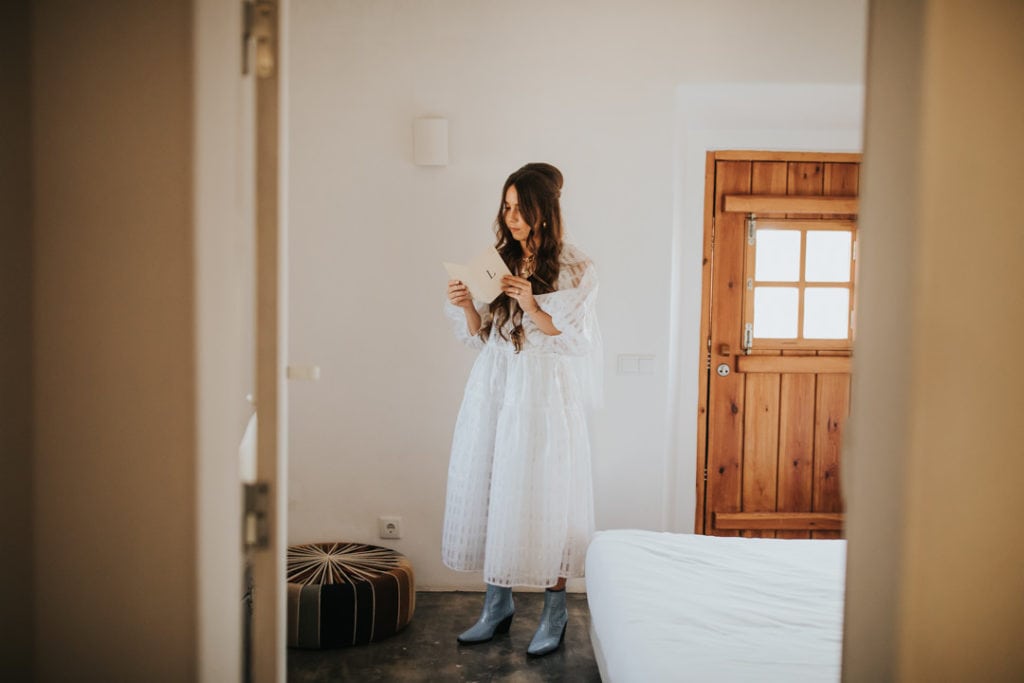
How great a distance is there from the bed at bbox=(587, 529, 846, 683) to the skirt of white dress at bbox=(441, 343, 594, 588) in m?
0.20

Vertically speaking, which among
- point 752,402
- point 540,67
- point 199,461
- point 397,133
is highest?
point 540,67

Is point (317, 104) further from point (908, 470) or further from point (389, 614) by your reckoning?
point (908, 470)

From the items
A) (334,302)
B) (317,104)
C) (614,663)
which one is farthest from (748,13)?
(614,663)

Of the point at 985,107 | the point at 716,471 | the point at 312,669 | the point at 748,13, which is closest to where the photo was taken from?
the point at 985,107

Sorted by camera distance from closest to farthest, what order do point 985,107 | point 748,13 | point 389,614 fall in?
1. point 985,107
2. point 389,614
3. point 748,13

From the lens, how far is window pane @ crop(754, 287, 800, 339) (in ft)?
12.0

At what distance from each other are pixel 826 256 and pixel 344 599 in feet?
8.52

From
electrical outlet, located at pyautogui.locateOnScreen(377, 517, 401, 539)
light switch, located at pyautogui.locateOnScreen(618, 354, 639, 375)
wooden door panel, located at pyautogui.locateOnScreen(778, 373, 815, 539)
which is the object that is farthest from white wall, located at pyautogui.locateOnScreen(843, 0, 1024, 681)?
wooden door panel, located at pyautogui.locateOnScreen(778, 373, 815, 539)

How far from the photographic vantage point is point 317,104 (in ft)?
10.5

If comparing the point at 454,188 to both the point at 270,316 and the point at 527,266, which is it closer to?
the point at 527,266

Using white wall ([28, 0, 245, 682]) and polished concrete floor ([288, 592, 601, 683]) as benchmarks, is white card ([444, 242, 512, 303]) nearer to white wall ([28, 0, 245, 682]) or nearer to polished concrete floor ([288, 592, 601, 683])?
polished concrete floor ([288, 592, 601, 683])

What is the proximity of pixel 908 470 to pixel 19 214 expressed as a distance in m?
1.05

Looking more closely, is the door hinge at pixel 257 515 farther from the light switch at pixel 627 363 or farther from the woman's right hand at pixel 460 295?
the light switch at pixel 627 363

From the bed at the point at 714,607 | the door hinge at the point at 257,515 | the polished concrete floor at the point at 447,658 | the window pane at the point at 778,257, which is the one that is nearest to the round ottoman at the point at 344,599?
the polished concrete floor at the point at 447,658
